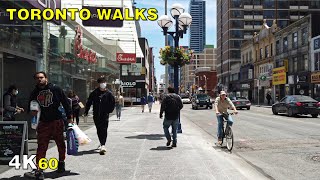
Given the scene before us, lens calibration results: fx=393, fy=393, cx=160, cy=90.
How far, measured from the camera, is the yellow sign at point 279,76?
5572 centimetres

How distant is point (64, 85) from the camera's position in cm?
1969

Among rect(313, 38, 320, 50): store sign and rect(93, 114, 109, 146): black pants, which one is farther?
rect(313, 38, 320, 50): store sign

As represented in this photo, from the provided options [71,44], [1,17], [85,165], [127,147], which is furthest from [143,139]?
[71,44]

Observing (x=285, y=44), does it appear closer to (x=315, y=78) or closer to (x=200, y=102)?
(x=315, y=78)

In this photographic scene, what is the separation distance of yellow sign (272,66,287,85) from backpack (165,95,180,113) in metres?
47.6

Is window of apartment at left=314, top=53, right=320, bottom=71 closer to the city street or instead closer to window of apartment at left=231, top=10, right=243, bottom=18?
the city street

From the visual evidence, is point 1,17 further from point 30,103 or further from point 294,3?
point 294,3

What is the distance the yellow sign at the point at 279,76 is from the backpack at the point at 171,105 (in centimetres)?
4763

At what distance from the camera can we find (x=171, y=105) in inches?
426

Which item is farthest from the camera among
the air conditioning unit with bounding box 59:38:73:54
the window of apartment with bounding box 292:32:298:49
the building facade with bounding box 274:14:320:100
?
the window of apartment with bounding box 292:32:298:49

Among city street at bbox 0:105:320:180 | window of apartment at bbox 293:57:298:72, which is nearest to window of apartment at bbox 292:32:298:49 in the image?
window of apartment at bbox 293:57:298:72

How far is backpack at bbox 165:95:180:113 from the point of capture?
425 inches

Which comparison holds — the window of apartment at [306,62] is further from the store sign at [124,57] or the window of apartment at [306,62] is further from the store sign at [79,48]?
the store sign at [79,48]

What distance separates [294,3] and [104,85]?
3860 inches
